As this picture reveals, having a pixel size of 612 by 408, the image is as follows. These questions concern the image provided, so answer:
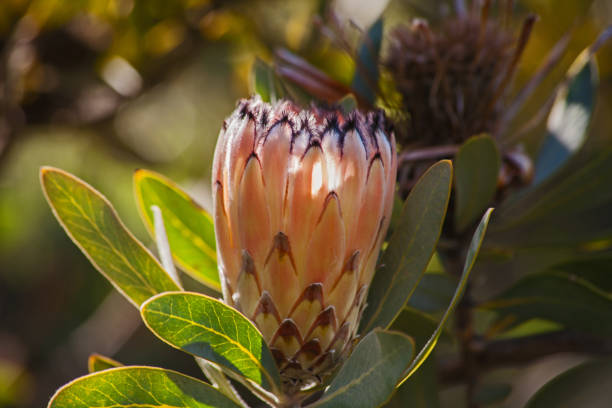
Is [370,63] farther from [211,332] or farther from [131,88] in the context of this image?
[131,88]

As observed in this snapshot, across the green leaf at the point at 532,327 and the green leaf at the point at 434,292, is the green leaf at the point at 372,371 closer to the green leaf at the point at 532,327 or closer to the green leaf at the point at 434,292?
the green leaf at the point at 434,292

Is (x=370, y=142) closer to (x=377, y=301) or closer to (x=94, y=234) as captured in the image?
(x=377, y=301)

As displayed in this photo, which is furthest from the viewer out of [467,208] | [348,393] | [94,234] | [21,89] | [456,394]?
[456,394]

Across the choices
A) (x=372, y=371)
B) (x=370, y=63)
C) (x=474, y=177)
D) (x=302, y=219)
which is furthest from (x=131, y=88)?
(x=372, y=371)

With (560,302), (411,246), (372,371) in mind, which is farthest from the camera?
(560,302)

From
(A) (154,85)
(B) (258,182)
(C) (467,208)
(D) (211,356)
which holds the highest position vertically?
(A) (154,85)

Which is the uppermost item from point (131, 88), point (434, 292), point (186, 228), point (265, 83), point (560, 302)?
point (131, 88)

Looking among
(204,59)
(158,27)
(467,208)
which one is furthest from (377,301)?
(204,59)
